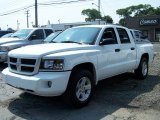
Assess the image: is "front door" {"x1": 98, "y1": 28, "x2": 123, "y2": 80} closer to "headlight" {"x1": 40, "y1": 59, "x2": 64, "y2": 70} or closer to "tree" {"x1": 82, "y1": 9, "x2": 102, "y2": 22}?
"headlight" {"x1": 40, "y1": 59, "x2": 64, "y2": 70}

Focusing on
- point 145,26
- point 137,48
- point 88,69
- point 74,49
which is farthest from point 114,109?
point 145,26

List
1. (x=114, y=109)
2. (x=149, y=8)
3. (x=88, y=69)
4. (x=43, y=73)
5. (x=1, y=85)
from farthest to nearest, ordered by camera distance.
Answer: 1. (x=149, y=8)
2. (x=1, y=85)
3. (x=88, y=69)
4. (x=114, y=109)
5. (x=43, y=73)

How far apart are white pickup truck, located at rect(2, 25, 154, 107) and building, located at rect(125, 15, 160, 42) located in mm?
44850

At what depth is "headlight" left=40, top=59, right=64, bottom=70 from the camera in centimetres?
596

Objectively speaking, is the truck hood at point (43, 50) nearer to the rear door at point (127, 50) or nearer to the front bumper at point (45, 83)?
the front bumper at point (45, 83)

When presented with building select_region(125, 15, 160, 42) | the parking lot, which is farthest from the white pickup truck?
building select_region(125, 15, 160, 42)

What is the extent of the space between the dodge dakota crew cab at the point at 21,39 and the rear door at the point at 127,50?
5.44 m

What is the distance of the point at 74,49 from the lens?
656 cm

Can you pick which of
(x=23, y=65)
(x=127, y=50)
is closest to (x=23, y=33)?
(x=127, y=50)

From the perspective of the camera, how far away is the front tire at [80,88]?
614 centimetres

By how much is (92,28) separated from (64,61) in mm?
1967

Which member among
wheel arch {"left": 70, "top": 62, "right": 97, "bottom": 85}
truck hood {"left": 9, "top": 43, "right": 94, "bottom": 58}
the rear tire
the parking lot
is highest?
truck hood {"left": 9, "top": 43, "right": 94, "bottom": 58}

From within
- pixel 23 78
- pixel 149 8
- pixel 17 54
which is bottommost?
pixel 23 78

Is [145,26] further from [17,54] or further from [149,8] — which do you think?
[149,8]
